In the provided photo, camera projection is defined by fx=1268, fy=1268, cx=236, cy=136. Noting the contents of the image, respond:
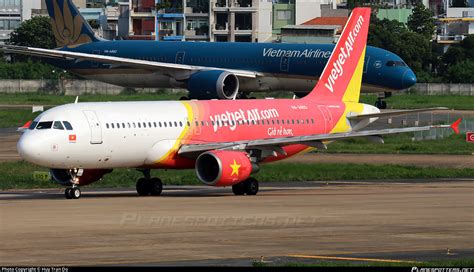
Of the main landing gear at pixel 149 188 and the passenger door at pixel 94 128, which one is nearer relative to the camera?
the passenger door at pixel 94 128

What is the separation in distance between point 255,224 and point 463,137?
38191 millimetres

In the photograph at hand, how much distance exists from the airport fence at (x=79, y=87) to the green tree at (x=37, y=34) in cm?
3867

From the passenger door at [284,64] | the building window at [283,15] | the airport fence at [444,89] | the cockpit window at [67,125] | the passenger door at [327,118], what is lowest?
the airport fence at [444,89]

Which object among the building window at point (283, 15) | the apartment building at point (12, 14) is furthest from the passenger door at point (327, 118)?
the apartment building at point (12, 14)

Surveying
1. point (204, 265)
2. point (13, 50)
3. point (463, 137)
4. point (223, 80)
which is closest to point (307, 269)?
point (204, 265)

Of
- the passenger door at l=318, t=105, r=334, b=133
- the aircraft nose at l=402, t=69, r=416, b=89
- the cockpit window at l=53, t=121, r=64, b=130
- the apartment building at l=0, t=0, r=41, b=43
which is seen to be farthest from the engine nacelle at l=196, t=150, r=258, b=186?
the apartment building at l=0, t=0, r=41, b=43

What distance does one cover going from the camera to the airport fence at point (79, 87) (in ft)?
364

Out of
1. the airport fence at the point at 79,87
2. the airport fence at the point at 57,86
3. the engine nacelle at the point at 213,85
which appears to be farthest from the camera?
the airport fence at the point at 79,87

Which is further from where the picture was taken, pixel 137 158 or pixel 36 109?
pixel 36 109

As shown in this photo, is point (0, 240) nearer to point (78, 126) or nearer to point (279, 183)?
point (78, 126)

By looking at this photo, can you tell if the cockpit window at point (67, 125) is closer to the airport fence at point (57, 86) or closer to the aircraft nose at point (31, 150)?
the aircraft nose at point (31, 150)

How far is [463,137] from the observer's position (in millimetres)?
66625

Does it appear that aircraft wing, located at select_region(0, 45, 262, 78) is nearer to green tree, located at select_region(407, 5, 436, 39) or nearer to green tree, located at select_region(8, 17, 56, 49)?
green tree, located at select_region(8, 17, 56, 49)

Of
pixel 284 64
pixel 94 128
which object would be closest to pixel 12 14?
pixel 284 64
